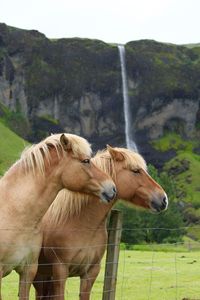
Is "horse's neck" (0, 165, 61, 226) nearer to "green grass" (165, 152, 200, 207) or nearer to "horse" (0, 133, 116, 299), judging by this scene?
"horse" (0, 133, 116, 299)

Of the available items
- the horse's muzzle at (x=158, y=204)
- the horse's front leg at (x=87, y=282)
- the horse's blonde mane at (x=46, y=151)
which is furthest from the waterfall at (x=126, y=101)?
the horse's blonde mane at (x=46, y=151)

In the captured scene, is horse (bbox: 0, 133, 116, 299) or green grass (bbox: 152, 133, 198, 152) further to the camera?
green grass (bbox: 152, 133, 198, 152)

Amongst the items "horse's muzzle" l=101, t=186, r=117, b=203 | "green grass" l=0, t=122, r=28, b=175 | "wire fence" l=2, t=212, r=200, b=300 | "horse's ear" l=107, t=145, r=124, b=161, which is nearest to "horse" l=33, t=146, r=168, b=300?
"horse's ear" l=107, t=145, r=124, b=161

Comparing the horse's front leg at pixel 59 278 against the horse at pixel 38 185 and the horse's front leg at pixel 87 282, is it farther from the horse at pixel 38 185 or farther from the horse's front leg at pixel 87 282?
the horse at pixel 38 185

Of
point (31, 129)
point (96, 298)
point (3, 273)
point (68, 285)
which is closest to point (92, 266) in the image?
point (3, 273)

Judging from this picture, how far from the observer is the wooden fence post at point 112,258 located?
9125 mm

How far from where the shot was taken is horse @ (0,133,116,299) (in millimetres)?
7879

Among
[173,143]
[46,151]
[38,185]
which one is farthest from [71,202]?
[173,143]

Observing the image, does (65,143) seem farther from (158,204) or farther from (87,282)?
(87,282)

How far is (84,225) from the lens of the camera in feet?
29.5

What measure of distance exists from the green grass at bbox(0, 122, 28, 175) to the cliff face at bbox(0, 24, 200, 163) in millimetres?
17073

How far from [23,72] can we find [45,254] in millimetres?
138308

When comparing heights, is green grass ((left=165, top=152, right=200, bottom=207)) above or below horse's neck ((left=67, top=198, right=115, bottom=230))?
below

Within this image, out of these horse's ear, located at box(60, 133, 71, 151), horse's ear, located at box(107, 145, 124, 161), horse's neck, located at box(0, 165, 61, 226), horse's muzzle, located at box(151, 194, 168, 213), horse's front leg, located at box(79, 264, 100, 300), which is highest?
horse's ear, located at box(60, 133, 71, 151)
